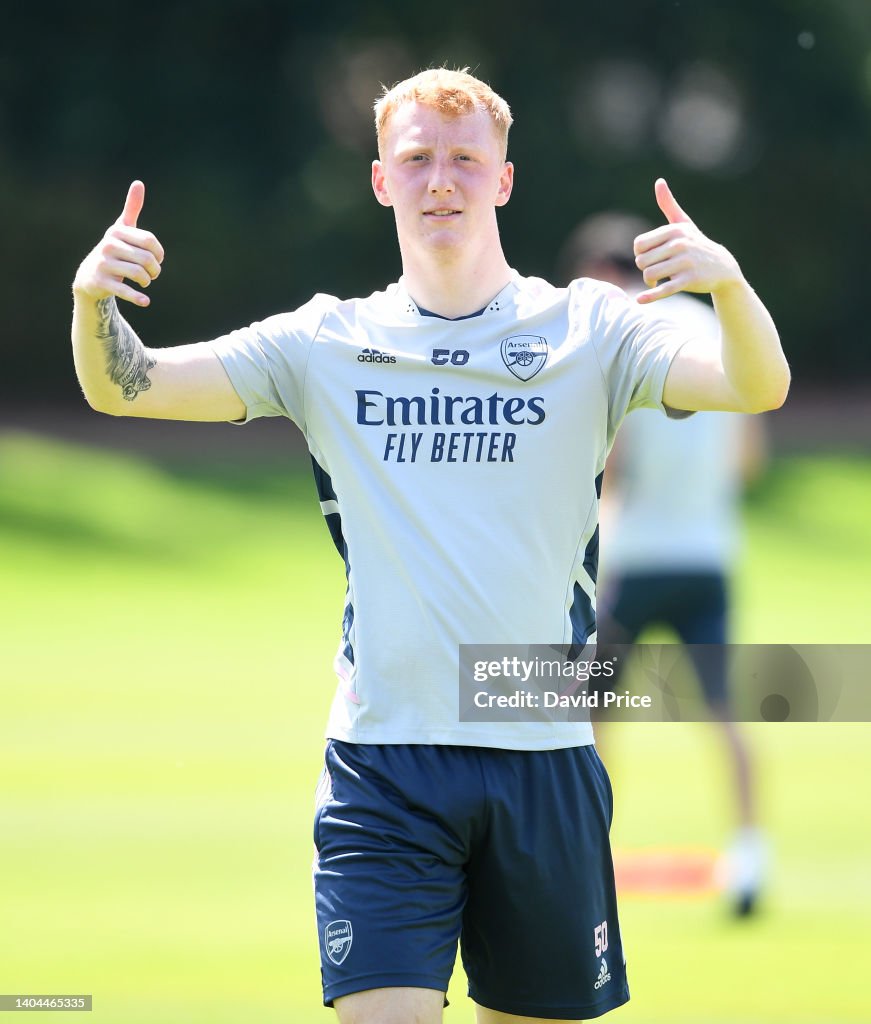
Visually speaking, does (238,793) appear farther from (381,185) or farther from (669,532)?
(381,185)

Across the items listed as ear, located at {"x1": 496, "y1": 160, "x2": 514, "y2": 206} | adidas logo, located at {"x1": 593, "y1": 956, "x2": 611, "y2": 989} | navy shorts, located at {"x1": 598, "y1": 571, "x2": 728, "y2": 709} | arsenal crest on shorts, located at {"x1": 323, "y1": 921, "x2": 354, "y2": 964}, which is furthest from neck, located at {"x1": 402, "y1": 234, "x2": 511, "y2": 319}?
navy shorts, located at {"x1": 598, "y1": 571, "x2": 728, "y2": 709}

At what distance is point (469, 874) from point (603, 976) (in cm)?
39

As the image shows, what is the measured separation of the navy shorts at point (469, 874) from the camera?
3.67 meters

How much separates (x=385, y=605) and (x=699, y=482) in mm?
3407

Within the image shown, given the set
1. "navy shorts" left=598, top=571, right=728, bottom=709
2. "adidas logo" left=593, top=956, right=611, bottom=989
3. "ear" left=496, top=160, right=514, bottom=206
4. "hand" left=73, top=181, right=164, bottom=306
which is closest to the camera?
"hand" left=73, top=181, right=164, bottom=306

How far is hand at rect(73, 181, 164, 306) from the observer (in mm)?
3623

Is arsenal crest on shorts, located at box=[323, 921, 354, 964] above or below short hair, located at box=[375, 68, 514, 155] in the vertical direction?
below

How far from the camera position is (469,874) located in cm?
384

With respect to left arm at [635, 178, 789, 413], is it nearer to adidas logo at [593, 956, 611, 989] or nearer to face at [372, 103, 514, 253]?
face at [372, 103, 514, 253]

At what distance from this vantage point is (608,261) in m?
7.00

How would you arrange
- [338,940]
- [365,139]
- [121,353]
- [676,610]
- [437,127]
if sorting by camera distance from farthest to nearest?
[365,139], [676,610], [437,127], [121,353], [338,940]

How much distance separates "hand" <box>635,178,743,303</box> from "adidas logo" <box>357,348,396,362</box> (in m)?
0.63

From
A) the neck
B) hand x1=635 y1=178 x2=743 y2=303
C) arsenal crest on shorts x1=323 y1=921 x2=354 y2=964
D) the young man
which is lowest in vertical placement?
arsenal crest on shorts x1=323 y1=921 x2=354 y2=964

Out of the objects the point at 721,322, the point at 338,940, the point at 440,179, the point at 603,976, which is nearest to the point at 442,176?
the point at 440,179
